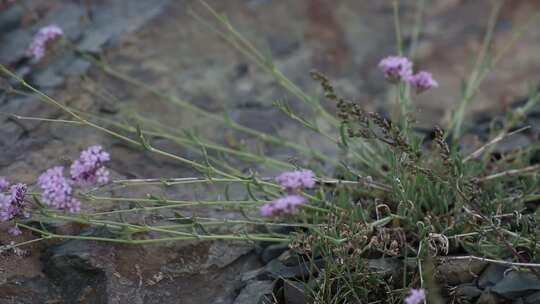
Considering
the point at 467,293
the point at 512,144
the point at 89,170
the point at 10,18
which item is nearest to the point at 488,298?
the point at 467,293

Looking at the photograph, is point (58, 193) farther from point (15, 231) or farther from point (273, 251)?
point (273, 251)

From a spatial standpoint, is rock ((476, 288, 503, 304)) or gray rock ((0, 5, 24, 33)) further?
gray rock ((0, 5, 24, 33))

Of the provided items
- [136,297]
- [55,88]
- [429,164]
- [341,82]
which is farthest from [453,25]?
[136,297]

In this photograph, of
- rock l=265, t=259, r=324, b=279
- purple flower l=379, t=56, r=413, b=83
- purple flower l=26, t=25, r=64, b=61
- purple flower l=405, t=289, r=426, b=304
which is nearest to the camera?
purple flower l=405, t=289, r=426, b=304

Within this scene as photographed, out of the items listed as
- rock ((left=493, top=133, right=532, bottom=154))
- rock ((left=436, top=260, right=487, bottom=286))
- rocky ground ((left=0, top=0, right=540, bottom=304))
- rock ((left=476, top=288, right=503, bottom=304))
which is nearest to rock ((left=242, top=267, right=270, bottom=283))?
rocky ground ((left=0, top=0, right=540, bottom=304))

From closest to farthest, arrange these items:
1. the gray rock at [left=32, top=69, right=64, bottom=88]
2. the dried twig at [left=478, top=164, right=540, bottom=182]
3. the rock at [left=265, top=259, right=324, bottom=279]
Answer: the rock at [left=265, top=259, right=324, bottom=279]
the dried twig at [left=478, top=164, right=540, bottom=182]
the gray rock at [left=32, top=69, right=64, bottom=88]

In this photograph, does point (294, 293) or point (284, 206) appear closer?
point (284, 206)

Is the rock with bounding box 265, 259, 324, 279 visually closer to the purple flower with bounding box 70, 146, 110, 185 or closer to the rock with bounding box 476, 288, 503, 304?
the rock with bounding box 476, 288, 503, 304

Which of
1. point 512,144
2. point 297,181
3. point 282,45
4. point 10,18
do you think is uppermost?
point 282,45
